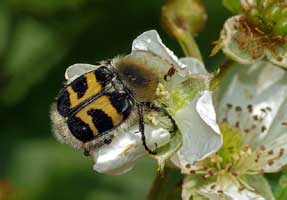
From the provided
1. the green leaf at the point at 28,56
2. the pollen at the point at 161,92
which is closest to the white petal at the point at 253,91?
the pollen at the point at 161,92

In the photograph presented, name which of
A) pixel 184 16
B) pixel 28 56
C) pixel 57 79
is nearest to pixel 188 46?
pixel 184 16

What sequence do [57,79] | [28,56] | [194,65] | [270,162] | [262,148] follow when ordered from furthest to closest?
[28,56]
[57,79]
[262,148]
[270,162]
[194,65]

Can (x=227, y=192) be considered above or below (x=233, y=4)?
below

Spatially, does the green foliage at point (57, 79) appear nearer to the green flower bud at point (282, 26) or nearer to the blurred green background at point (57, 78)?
the blurred green background at point (57, 78)

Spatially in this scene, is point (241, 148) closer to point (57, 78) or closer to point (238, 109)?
point (238, 109)

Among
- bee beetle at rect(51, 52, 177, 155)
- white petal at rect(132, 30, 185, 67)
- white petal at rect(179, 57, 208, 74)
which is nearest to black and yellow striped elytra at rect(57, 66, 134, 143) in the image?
bee beetle at rect(51, 52, 177, 155)

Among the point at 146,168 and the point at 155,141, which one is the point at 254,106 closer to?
the point at 155,141
